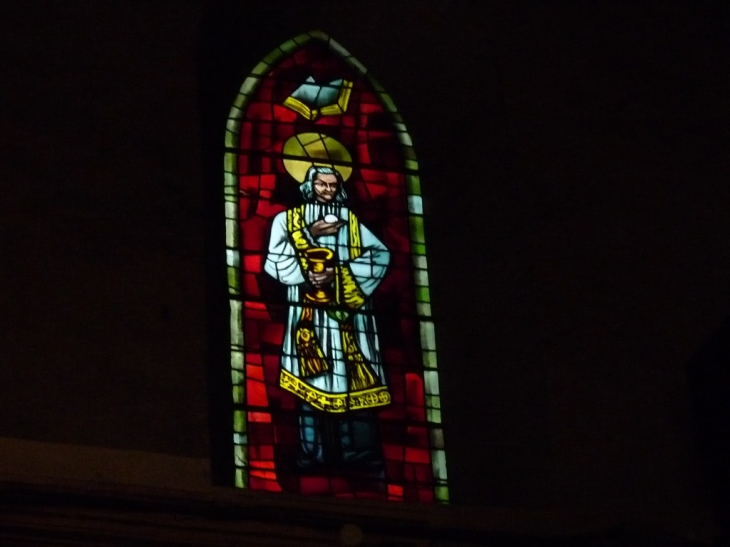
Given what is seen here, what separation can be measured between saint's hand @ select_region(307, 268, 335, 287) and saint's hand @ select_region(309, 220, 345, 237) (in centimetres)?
19

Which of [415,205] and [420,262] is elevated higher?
[415,205]

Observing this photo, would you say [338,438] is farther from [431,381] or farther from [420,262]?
[420,262]

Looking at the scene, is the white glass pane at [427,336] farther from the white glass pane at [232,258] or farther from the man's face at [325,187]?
the white glass pane at [232,258]

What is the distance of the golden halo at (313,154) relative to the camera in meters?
8.17

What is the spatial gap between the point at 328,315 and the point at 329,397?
39 cm

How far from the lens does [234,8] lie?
27.1ft

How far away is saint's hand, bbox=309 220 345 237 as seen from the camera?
7.93 m

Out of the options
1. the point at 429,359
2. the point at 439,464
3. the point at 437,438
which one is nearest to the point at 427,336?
the point at 429,359

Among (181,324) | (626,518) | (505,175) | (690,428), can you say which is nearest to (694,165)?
(505,175)

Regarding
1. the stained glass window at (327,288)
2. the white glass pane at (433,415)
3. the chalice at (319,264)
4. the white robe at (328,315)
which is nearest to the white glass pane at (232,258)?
the stained glass window at (327,288)

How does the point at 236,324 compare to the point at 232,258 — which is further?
the point at 232,258

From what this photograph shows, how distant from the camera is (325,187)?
8133 millimetres

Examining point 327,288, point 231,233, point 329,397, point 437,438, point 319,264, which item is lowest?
point 437,438

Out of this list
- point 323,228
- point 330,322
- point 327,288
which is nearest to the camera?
point 330,322
